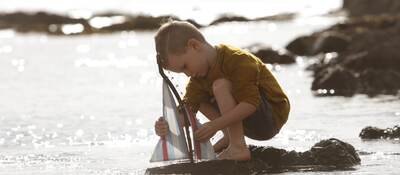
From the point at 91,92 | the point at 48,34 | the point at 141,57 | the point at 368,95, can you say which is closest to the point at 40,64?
the point at 141,57

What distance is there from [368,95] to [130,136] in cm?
399

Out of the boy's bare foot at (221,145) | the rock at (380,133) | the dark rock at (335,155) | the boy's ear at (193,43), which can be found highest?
the boy's ear at (193,43)

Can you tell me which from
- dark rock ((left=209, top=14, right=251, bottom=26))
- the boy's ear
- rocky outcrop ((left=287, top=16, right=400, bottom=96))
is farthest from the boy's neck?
dark rock ((left=209, top=14, right=251, bottom=26))

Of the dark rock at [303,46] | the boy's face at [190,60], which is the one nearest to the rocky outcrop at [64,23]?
the dark rock at [303,46]

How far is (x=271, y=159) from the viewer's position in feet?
19.2

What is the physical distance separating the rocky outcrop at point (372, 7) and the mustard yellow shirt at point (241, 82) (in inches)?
1767

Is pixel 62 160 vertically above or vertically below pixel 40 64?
above

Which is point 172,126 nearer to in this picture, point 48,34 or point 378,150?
point 378,150

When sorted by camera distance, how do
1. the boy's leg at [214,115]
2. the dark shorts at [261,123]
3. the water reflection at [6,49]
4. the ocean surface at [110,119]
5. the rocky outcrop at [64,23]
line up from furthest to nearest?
1. the rocky outcrop at [64,23]
2. the water reflection at [6,49]
3. the ocean surface at [110,119]
4. the boy's leg at [214,115]
5. the dark shorts at [261,123]

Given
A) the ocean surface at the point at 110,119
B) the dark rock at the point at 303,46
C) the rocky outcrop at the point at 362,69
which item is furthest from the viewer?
the dark rock at the point at 303,46

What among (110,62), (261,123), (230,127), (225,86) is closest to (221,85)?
(225,86)

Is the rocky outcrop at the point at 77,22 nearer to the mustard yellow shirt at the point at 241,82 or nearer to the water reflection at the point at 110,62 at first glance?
the water reflection at the point at 110,62

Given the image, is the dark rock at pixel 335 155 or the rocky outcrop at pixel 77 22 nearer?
the dark rock at pixel 335 155

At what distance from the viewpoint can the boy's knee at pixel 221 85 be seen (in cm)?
549
